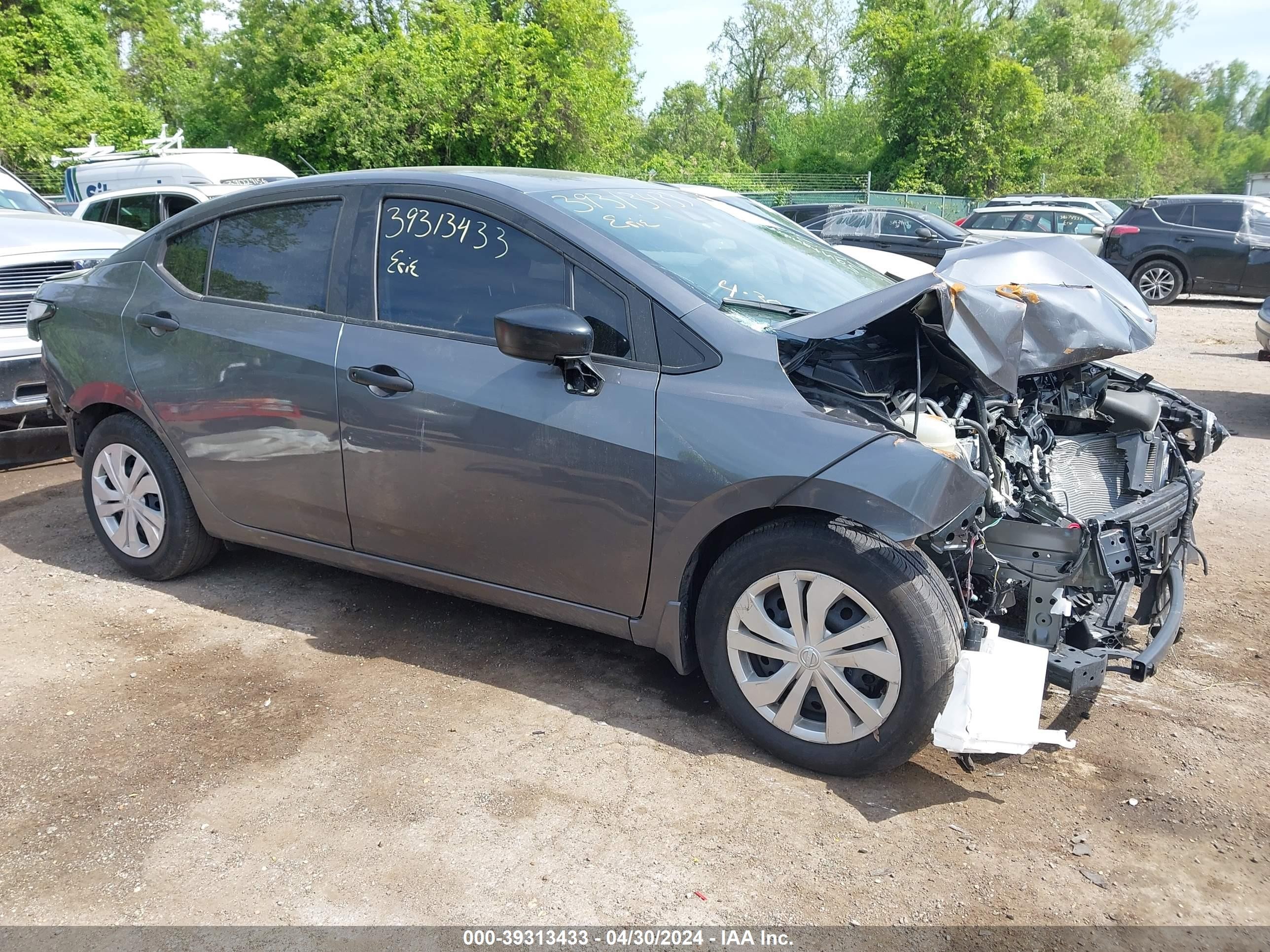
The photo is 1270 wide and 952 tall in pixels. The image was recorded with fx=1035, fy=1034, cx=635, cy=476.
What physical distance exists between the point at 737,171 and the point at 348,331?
4528 centimetres

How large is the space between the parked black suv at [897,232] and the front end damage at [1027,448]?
14.5 metres

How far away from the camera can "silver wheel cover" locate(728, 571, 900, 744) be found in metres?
3.05

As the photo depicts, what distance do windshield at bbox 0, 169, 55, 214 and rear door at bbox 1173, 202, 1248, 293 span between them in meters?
16.0

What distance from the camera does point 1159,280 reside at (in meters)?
17.2

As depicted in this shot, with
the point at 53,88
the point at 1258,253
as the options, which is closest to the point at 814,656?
the point at 1258,253

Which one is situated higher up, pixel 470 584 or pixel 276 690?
pixel 470 584

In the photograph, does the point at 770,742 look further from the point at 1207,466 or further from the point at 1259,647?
the point at 1207,466

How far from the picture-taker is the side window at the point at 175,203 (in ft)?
38.0

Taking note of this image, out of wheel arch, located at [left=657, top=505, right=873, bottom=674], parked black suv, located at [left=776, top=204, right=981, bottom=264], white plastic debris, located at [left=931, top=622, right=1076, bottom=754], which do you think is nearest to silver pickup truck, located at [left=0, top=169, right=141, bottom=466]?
wheel arch, located at [left=657, top=505, right=873, bottom=674]

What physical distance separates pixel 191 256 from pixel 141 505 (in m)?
1.16

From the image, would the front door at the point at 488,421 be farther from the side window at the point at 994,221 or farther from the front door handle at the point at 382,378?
the side window at the point at 994,221

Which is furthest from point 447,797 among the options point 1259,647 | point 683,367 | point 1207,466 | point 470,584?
point 1207,466

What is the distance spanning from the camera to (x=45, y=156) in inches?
1246

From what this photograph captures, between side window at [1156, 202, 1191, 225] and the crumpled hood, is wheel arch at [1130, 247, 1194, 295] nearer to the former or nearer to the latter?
side window at [1156, 202, 1191, 225]
